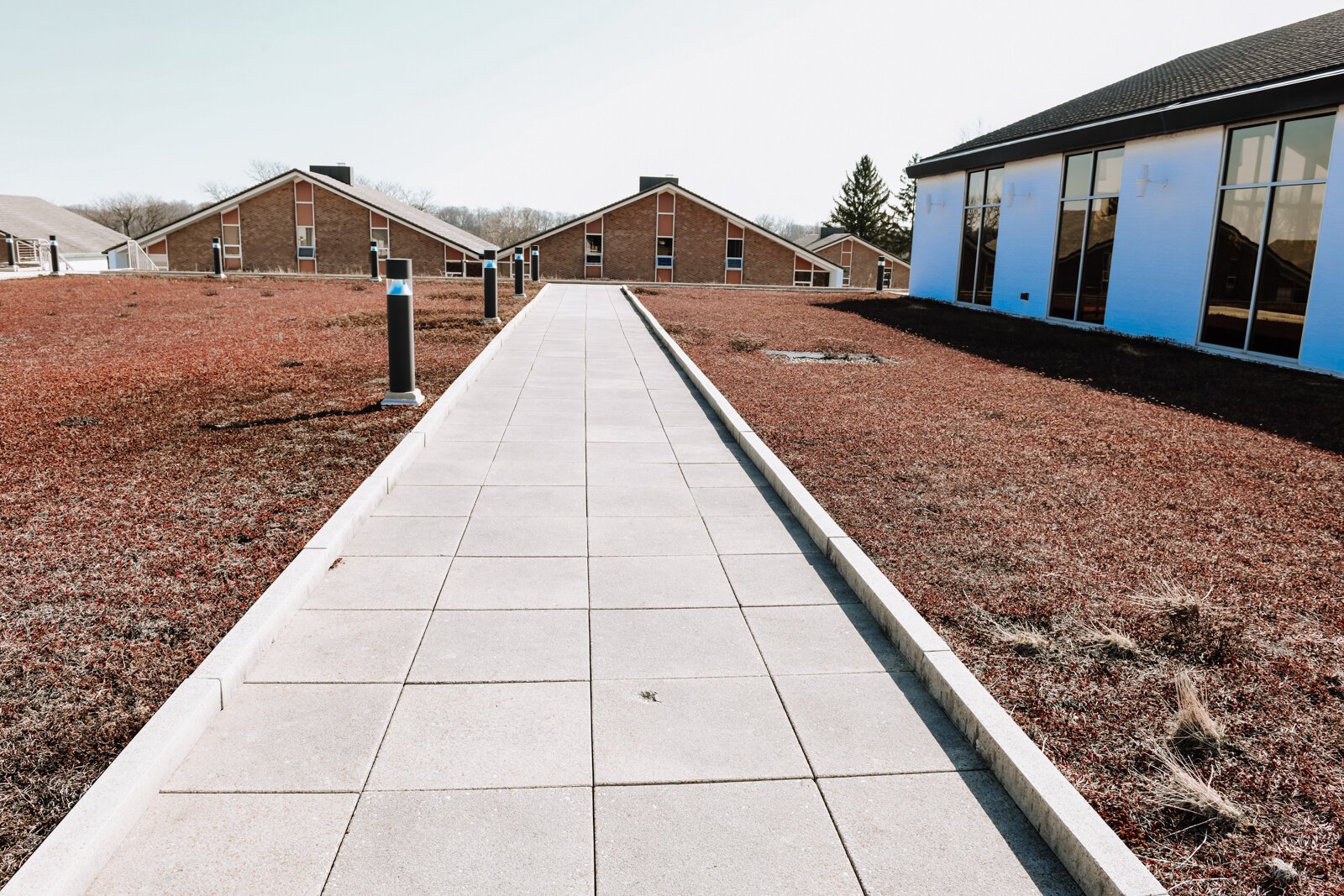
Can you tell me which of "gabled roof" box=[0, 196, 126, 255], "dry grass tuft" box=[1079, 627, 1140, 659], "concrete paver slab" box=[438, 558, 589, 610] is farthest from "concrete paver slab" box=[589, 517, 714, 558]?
"gabled roof" box=[0, 196, 126, 255]

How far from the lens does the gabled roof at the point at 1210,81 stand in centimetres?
1347

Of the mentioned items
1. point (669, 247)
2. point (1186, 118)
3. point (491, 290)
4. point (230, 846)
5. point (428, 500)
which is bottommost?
point (230, 846)

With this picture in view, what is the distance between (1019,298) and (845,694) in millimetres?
19952

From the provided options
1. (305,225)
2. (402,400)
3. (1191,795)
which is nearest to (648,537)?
(1191,795)

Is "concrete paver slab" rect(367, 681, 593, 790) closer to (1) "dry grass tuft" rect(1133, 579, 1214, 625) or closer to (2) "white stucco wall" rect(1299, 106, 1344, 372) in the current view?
(1) "dry grass tuft" rect(1133, 579, 1214, 625)

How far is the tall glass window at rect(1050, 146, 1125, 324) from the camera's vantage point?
18.3m

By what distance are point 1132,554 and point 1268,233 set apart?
11.3m

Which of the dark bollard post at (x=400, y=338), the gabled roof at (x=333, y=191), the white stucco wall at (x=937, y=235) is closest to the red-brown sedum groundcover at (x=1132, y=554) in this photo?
the dark bollard post at (x=400, y=338)

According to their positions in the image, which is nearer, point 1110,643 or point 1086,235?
point 1110,643

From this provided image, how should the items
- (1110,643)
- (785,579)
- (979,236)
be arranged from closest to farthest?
(1110,643), (785,579), (979,236)

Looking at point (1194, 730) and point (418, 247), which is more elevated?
point (418, 247)

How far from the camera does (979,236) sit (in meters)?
24.2

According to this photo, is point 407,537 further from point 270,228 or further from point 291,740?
point 270,228

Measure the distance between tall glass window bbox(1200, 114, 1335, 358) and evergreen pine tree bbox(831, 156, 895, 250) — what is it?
2583 inches
